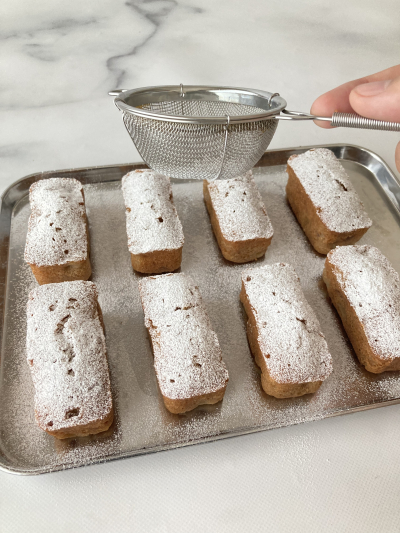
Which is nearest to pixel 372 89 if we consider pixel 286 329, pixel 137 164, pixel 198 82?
pixel 286 329

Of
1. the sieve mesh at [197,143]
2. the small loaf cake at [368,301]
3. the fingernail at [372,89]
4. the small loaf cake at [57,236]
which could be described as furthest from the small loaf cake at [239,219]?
the fingernail at [372,89]

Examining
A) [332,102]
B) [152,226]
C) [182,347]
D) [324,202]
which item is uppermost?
[332,102]

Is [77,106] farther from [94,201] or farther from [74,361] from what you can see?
[74,361]

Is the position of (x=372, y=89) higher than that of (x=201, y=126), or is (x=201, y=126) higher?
(x=372, y=89)

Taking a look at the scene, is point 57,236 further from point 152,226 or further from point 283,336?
point 283,336

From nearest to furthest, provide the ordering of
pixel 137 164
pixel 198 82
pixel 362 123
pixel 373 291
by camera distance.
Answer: pixel 362 123
pixel 373 291
pixel 137 164
pixel 198 82

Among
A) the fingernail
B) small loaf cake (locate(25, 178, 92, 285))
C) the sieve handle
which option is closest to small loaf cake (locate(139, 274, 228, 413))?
small loaf cake (locate(25, 178, 92, 285))

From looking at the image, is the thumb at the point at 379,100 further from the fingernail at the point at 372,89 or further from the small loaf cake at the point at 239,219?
the small loaf cake at the point at 239,219
